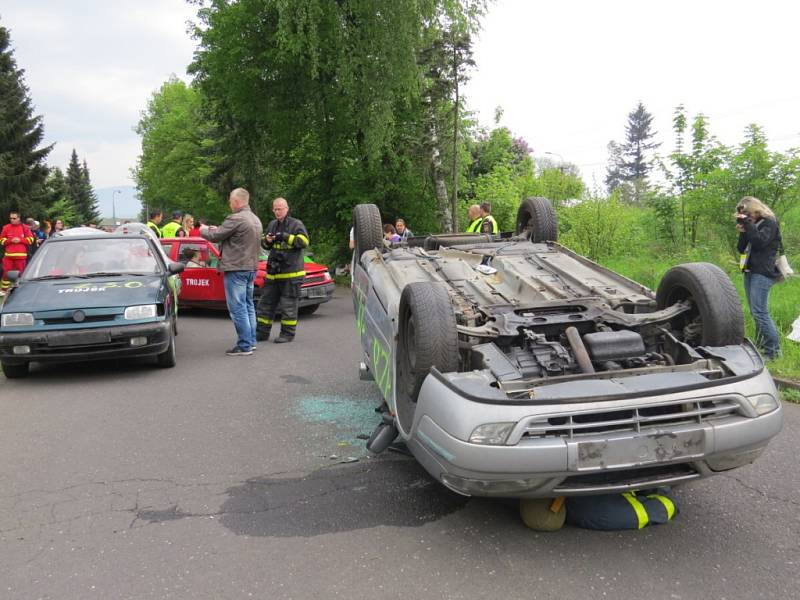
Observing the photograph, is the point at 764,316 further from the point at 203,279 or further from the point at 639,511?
the point at 203,279

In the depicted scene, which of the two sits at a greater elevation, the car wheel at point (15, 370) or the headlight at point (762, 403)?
the headlight at point (762, 403)

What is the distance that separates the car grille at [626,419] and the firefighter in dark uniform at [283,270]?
6050mm

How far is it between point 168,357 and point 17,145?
35750 millimetres

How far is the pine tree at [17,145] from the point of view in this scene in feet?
111

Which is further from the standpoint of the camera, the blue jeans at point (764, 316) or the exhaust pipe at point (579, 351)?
the blue jeans at point (764, 316)

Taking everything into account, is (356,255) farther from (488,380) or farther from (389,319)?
(488,380)

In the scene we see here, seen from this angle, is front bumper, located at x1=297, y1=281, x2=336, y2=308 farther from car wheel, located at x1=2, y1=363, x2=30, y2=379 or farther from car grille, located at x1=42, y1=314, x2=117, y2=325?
car wheel, located at x1=2, y1=363, x2=30, y2=379

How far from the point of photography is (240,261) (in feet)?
26.2

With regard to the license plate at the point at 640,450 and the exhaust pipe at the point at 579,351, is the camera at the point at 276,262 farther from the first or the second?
the license plate at the point at 640,450

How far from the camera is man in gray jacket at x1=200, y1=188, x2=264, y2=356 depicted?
7.98 meters

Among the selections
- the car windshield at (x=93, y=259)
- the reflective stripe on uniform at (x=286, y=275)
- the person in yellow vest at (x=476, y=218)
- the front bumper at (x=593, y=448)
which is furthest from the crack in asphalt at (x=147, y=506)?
the person in yellow vest at (x=476, y=218)

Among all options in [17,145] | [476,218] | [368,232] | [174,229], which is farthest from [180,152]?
[368,232]

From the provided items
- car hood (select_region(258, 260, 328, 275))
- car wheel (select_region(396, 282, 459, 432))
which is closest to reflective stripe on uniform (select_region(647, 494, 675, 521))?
car wheel (select_region(396, 282, 459, 432))

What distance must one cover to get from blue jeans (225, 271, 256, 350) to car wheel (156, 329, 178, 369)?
93 cm
